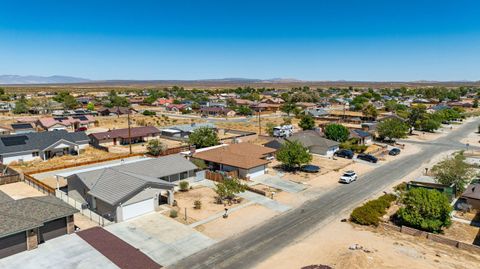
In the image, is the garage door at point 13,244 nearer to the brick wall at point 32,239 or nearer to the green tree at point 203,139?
the brick wall at point 32,239

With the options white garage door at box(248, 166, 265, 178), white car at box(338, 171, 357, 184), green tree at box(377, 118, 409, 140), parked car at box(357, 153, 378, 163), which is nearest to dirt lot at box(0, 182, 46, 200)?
white garage door at box(248, 166, 265, 178)

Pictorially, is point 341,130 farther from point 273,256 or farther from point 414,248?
point 273,256

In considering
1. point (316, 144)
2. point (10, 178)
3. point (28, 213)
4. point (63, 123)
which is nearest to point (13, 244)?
point (28, 213)

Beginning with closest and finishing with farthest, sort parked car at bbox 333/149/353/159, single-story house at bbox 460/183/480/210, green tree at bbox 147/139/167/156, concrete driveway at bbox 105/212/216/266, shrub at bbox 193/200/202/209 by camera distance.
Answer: concrete driveway at bbox 105/212/216/266 → single-story house at bbox 460/183/480/210 → shrub at bbox 193/200/202/209 → green tree at bbox 147/139/167/156 → parked car at bbox 333/149/353/159

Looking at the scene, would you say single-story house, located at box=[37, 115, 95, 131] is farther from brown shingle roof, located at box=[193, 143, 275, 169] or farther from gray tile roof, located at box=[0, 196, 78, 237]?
gray tile roof, located at box=[0, 196, 78, 237]

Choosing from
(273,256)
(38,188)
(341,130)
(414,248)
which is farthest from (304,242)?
(341,130)

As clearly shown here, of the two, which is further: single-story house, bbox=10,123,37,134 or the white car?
single-story house, bbox=10,123,37,134

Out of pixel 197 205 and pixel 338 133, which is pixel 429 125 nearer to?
pixel 338 133
